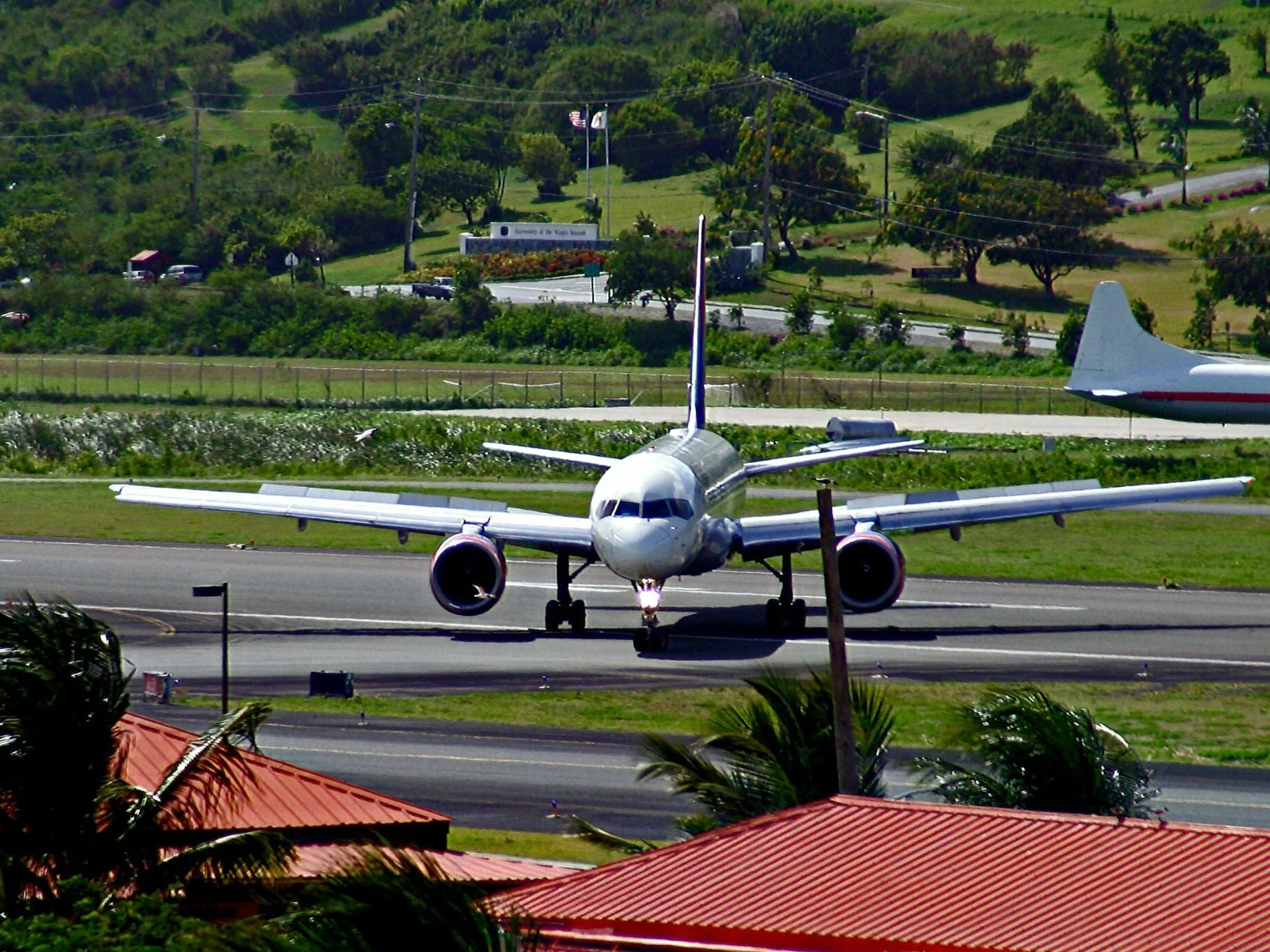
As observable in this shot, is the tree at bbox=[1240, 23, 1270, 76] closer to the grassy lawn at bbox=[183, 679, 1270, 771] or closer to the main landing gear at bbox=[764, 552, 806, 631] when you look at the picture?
the main landing gear at bbox=[764, 552, 806, 631]

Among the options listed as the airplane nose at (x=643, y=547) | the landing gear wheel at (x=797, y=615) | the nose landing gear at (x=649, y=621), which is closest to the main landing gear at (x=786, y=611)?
the landing gear wheel at (x=797, y=615)

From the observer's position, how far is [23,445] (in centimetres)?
8438

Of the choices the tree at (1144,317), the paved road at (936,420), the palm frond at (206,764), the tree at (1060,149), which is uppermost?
the tree at (1060,149)

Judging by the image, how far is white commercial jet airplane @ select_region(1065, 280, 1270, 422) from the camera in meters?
80.4

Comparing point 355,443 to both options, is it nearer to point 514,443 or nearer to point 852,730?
point 514,443

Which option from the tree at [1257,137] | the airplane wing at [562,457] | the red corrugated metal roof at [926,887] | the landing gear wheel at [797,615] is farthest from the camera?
the tree at [1257,137]

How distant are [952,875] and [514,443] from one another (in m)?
67.1

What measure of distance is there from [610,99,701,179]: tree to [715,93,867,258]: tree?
28050 millimetres

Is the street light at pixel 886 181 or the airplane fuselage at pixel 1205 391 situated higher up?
the street light at pixel 886 181

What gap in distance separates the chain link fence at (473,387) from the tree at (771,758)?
261 feet

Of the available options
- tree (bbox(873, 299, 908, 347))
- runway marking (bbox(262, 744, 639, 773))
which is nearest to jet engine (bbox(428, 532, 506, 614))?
runway marking (bbox(262, 744, 639, 773))

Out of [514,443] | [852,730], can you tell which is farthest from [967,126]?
[852,730]

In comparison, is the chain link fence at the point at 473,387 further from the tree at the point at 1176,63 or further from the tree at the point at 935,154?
the tree at the point at 1176,63

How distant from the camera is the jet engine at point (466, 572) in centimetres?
4416
